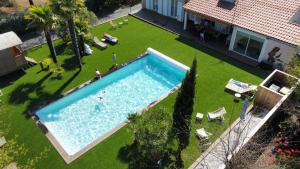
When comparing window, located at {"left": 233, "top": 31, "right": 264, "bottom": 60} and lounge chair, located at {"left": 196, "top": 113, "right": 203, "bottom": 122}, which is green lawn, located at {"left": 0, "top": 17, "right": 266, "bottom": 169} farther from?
window, located at {"left": 233, "top": 31, "right": 264, "bottom": 60}

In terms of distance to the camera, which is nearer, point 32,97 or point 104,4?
point 32,97

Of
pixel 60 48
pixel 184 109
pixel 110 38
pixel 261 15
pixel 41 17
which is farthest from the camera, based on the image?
pixel 110 38

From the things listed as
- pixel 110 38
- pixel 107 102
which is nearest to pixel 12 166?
pixel 107 102

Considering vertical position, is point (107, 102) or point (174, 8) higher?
point (174, 8)

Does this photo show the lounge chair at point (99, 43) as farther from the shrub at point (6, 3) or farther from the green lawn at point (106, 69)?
the shrub at point (6, 3)

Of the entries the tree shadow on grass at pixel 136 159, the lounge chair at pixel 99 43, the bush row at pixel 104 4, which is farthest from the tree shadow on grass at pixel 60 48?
the tree shadow on grass at pixel 136 159

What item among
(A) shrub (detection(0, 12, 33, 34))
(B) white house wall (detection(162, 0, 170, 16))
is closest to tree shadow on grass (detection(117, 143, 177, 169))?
(A) shrub (detection(0, 12, 33, 34))

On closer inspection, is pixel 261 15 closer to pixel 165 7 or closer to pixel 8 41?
pixel 165 7

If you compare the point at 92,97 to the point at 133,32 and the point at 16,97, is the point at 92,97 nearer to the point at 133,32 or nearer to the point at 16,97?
the point at 16,97
